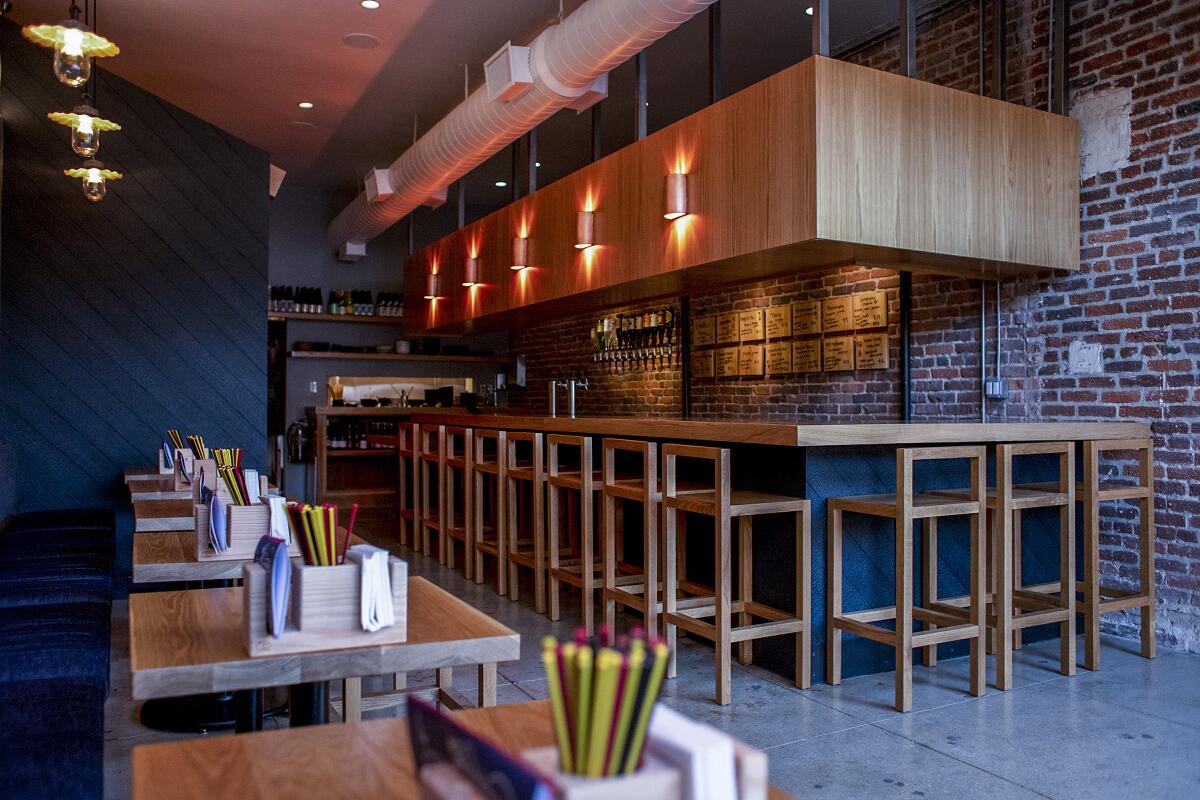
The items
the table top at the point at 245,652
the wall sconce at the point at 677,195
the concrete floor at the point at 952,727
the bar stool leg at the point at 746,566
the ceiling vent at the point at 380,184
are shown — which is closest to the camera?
the table top at the point at 245,652

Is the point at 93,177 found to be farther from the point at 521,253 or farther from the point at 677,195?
the point at 521,253

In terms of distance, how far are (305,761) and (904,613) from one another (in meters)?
2.66

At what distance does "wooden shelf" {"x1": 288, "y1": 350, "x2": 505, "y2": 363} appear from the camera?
32.8 feet

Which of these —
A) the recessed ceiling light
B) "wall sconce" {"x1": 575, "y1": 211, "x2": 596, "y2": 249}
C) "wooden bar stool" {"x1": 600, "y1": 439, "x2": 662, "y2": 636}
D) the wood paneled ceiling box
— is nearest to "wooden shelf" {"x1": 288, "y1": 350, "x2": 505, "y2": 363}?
the recessed ceiling light

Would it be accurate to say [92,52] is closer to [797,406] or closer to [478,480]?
[478,480]

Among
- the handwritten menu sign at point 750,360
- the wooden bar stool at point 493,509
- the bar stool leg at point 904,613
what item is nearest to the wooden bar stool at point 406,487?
the wooden bar stool at point 493,509

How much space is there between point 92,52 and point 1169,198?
4.60m

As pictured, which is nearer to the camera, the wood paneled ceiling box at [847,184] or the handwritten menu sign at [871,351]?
the wood paneled ceiling box at [847,184]

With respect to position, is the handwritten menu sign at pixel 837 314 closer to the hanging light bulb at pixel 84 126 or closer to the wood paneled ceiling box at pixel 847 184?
the wood paneled ceiling box at pixel 847 184

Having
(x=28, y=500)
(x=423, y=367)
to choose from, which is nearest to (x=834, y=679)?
(x=28, y=500)

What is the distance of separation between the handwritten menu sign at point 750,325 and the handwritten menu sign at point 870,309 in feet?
3.29

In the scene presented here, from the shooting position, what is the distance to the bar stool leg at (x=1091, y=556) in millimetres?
3914

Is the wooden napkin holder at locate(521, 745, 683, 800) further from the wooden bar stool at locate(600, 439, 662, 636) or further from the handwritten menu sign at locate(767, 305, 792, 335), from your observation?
the handwritten menu sign at locate(767, 305, 792, 335)

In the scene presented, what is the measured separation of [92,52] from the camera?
333 cm
